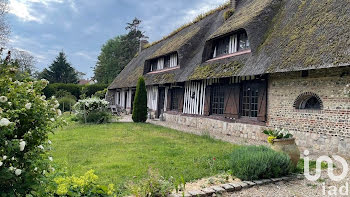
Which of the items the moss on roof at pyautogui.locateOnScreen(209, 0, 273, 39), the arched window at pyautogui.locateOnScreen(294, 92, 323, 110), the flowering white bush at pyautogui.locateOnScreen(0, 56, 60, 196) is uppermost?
the moss on roof at pyautogui.locateOnScreen(209, 0, 273, 39)

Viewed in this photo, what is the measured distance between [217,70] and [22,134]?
8.92 metres

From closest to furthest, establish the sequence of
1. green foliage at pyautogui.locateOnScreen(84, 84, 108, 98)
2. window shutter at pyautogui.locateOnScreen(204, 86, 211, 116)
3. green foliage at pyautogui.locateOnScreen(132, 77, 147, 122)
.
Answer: window shutter at pyautogui.locateOnScreen(204, 86, 211, 116)
green foliage at pyautogui.locateOnScreen(132, 77, 147, 122)
green foliage at pyautogui.locateOnScreen(84, 84, 108, 98)

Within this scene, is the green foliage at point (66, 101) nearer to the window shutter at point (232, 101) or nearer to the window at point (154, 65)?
the window at point (154, 65)

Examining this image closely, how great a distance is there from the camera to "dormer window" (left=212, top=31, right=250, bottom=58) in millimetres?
10172

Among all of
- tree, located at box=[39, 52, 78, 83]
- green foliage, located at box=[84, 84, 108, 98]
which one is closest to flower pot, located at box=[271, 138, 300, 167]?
green foliage, located at box=[84, 84, 108, 98]

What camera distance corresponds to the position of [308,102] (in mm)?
7582

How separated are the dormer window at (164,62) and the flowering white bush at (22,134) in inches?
508

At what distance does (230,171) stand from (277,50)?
17.3 ft

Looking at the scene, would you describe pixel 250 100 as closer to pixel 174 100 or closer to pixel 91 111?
pixel 174 100

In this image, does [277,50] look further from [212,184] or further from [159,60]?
[159,60]

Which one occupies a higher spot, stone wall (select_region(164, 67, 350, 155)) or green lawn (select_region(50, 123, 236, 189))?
stone wall (select_region(164, 67, 350, 155))

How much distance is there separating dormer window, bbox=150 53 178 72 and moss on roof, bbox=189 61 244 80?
3.50 m

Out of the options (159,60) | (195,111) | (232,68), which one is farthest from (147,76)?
(232,68)

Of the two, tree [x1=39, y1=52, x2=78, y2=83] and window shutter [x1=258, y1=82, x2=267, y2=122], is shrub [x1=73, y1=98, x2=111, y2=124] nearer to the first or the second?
window shutter [x1=258, y1=82, x2=267, y2=122]
